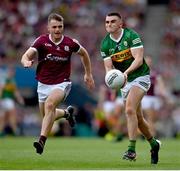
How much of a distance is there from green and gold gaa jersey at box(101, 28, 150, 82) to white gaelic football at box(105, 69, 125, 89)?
22.0 inches

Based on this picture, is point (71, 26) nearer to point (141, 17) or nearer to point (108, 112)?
point (141, 17)

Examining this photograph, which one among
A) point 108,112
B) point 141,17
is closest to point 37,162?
point 108,112

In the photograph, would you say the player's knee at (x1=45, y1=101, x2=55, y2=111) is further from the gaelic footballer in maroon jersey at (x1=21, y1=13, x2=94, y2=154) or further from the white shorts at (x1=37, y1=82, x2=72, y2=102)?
the white shorts at (x1=37, y1=82, x2=72, y2=102)

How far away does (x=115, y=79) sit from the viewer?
13453mm

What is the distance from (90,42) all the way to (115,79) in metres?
20.3

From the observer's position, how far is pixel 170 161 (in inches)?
572

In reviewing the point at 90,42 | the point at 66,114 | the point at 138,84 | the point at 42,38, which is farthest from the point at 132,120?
the point at 90,42

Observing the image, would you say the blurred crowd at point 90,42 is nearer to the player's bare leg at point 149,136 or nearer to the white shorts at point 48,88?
the white shorts at point 48,88

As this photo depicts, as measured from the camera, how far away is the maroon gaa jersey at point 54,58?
1478 centimetres

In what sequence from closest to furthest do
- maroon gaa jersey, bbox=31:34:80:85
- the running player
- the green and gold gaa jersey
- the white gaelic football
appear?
the white gaelic football < the running player < the green and gold gaa jersey < maroon gaa jersey, bbox=31:34:80:85

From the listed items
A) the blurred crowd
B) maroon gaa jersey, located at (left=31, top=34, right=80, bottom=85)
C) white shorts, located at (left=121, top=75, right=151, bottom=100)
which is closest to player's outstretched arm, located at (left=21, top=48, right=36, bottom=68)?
maroon gaa jersey, located at (left=31, top=34, right=80, bottom=85)

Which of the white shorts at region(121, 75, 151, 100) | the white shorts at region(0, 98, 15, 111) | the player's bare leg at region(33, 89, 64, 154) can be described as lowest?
the white shorts at region(0, 98, 15, 111)

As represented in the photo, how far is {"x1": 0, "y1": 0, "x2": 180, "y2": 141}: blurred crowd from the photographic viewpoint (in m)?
31.0

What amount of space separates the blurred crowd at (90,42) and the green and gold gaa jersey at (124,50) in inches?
529
